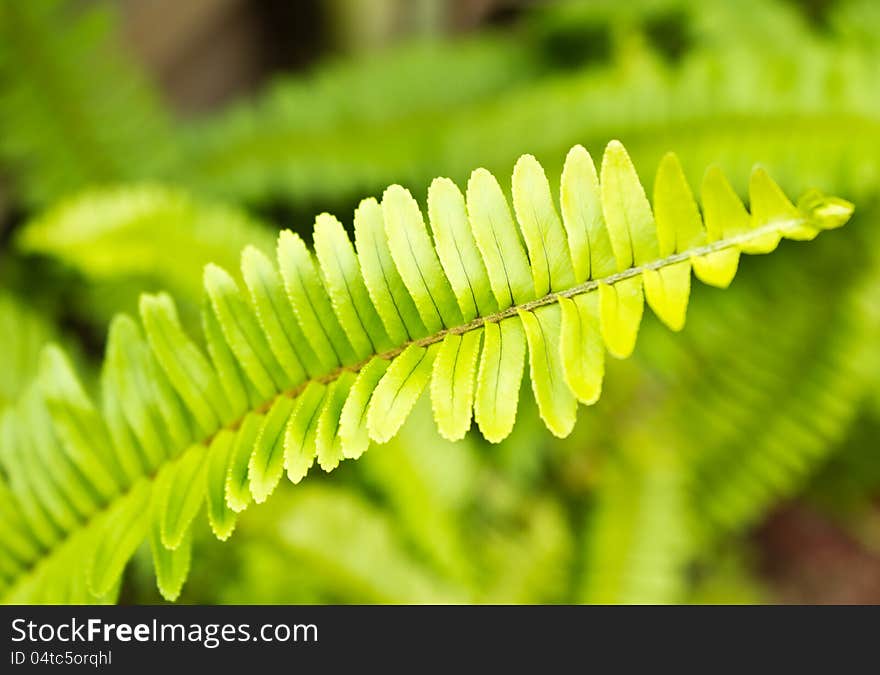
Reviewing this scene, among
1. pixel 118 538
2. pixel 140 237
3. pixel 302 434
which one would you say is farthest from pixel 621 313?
pixel 140 237

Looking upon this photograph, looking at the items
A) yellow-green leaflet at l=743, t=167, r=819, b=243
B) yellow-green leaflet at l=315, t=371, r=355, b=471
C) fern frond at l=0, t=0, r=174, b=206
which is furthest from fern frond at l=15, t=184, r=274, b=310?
yellow-green leaflet at l=743, t=167, r=819, b=243

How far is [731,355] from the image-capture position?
2623 mm

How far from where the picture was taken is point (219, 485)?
40.2 inches

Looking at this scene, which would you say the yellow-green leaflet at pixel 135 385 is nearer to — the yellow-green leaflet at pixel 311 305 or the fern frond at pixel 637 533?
the yellow-green leaflet at pixel 311 305

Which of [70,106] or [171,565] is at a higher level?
[70,106]

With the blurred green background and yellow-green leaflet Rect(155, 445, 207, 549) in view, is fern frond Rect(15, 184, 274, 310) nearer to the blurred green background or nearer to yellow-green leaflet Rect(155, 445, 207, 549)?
the blurred green background

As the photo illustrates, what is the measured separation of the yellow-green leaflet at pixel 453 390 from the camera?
87 centimetres

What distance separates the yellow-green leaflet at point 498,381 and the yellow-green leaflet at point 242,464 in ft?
0.97

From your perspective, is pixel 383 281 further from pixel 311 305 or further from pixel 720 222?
pixel 720 222

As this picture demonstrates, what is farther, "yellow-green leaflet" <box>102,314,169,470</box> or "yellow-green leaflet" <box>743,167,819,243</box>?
"yellow-green leaflet" <box>102,314,169,470</box>

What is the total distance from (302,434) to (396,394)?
13 cm

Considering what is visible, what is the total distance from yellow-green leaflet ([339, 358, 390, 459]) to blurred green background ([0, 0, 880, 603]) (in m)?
1.00

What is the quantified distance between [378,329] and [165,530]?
0.36 m

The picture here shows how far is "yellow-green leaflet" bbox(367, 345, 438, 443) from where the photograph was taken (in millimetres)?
872
